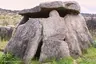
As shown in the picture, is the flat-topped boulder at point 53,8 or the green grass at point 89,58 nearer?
the green grass at point 89,58

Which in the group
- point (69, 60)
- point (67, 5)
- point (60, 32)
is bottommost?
point (69, 60)

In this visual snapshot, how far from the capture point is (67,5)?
1623 centimetres

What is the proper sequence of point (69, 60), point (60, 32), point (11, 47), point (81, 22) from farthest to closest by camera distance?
Answer: point (81, 22)
point (11, 47)
point (60, 32)
point (69, 60)

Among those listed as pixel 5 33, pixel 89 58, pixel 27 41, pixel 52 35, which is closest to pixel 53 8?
pixel 52 35

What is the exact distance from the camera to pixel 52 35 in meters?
14.9

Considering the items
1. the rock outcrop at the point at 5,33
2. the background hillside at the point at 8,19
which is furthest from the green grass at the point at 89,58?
the background hillside at the point at 8,19

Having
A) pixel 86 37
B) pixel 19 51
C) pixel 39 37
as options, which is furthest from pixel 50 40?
pixel 86 37

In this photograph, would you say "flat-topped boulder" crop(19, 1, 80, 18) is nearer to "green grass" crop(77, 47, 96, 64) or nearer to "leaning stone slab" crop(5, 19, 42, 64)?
"leaning stone slab" crop(5, 19, 42, 64)

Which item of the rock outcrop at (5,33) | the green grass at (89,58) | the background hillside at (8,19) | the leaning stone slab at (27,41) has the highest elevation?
the leaning stone slab at (27,41)

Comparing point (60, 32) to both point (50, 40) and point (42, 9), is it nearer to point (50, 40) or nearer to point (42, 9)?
point (50, 40)

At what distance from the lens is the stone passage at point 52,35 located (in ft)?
47.8

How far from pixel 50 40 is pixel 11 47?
2293 mm

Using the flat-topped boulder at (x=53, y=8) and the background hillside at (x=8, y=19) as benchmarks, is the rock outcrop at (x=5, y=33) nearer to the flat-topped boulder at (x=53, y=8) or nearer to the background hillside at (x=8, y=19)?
the flat-topped boulder at (x=53, y=8)

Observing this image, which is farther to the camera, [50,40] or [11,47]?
[11,47]
